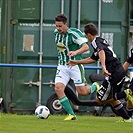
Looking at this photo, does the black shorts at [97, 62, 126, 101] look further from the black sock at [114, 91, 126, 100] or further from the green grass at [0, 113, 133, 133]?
the green grass at [0, 113, 133, 133]

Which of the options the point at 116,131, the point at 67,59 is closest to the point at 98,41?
the point at 67,59

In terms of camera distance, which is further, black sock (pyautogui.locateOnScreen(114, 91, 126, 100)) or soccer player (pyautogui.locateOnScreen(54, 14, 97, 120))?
soccer player (pyautogui.locateOnScreen(54, 14, 97, 120))

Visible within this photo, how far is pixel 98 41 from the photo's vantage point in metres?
14.6

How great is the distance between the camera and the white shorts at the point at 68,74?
15.8m

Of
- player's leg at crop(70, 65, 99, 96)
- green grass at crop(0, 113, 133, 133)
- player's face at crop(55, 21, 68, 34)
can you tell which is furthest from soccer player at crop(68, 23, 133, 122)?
player's leg at crop(70, 65, 99, 96)

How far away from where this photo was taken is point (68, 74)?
15906 millimetres

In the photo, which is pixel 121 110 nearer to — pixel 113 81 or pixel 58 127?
pixel 113 81

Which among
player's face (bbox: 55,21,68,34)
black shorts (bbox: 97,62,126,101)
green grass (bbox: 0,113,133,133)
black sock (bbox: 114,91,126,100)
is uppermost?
player's face (bbox: 55,21,68,34)

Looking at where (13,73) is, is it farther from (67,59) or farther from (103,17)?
(67,59)

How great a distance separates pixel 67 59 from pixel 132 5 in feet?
15.2

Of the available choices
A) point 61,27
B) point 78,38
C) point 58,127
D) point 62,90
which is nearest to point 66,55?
point 78,38

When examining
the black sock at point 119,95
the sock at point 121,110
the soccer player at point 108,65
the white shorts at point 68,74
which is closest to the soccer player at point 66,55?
the white shorts at point 68,74

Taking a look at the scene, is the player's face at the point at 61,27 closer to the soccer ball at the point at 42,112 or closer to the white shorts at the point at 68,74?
the white shorts at the point at 68,74

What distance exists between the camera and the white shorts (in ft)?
51.9
